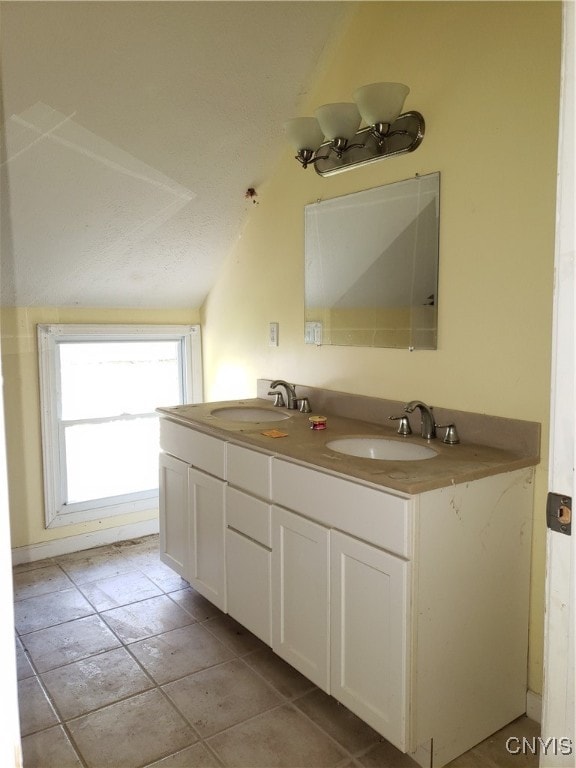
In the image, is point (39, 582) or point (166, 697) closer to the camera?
point (166, 697)

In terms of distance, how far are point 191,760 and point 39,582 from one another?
4.79 feet

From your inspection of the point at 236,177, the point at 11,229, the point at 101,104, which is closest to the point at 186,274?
the point at 236,177

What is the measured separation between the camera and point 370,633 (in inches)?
63.0

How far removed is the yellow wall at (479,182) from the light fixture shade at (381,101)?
10 centimetres

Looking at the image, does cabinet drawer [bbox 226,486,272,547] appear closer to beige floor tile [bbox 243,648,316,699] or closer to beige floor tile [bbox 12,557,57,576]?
beige floor tile [bbox 243,648,316,699]

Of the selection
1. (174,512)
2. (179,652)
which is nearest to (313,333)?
(174,512)

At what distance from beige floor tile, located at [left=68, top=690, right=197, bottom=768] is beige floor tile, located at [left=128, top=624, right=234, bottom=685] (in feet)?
0.48

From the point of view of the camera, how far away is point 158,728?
178 centimetres

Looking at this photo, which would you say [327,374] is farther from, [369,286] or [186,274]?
[186,274]

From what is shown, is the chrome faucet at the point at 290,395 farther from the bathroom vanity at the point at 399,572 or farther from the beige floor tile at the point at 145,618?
the beige floor tile at the point at 145,618

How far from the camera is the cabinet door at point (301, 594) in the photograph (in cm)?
176

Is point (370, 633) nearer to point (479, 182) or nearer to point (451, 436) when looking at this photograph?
point (451, 436)

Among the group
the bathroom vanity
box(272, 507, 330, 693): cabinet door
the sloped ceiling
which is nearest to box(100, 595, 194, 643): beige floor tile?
the bathroom vanity

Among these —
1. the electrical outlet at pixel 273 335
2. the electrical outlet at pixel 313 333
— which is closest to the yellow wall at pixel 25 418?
the electrical outlet at pixel 273 335
